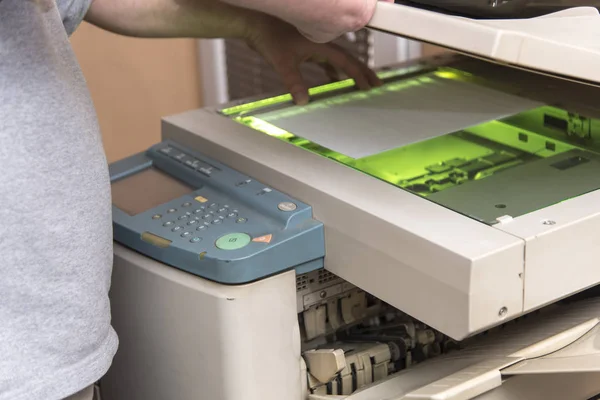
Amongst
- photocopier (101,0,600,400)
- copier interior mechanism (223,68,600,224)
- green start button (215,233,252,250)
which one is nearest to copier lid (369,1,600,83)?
photocopier (101,0,600,400)

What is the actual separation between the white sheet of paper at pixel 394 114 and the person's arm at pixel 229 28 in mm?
45

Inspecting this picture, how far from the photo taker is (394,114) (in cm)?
97

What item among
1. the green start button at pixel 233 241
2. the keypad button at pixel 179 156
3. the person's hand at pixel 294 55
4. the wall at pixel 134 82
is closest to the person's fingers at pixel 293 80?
the person's hand at pixel 294 55

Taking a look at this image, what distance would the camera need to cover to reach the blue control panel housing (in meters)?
0.76

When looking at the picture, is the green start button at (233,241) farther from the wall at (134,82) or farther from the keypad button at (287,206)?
the wall at (134,82)

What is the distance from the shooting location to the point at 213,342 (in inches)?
30.6

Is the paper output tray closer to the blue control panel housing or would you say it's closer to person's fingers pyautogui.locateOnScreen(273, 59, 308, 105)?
the blue control panel housing

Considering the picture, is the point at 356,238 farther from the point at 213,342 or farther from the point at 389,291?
the point at 213,342

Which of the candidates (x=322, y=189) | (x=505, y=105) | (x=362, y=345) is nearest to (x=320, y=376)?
(x=362, y=345)

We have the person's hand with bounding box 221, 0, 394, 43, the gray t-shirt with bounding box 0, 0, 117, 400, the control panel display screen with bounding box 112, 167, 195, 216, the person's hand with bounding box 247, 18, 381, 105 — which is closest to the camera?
the gray t-shirt with bounding box 0, 0, 117, 400

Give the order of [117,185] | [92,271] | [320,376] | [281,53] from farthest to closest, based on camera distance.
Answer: [281,53]
[117,185]
[320,376]
[92,271]

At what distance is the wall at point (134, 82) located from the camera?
1.99m

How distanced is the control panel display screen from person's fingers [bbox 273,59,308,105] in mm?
203

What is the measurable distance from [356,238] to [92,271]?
24 centimetres
